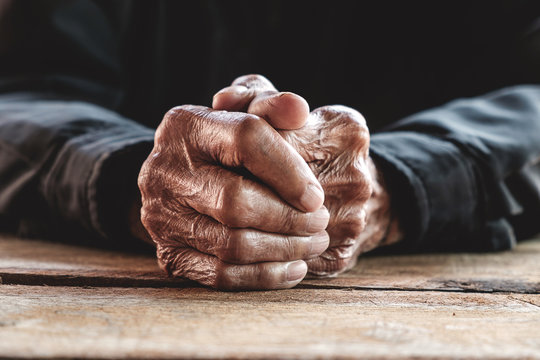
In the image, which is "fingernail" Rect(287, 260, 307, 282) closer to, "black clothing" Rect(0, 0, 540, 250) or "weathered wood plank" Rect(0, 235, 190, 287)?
"weathered wood plank" Rect(0, 235, 190, 287)

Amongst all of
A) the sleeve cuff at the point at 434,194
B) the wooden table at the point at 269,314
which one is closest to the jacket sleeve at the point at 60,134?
the wooden table at the point at 269,314

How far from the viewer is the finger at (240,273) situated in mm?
664

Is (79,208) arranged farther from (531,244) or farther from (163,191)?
(531,244)

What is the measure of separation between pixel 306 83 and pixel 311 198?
89 cm

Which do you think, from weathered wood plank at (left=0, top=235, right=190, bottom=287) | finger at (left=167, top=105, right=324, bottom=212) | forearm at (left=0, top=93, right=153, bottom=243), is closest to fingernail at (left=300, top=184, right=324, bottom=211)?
finger at (left=167, top=105, right=324, bottom=212)

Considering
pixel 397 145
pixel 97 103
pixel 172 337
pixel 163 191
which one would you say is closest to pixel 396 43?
pixel 397 145

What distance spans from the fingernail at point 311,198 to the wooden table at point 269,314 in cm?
12

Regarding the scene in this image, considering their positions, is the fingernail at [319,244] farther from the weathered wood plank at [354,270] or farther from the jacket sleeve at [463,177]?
the jacket sleeve at [463,177]

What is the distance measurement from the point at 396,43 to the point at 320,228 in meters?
0.97

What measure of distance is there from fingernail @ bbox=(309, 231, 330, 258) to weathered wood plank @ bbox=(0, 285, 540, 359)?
0.06 m

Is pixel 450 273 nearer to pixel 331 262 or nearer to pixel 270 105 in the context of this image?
pixel 331 262

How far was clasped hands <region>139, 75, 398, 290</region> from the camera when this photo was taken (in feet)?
2.11

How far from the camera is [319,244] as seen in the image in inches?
28.0

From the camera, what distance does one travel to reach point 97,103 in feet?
4.64
